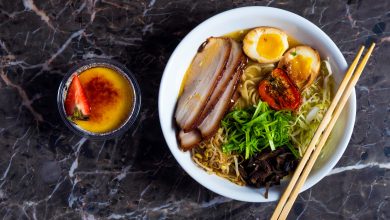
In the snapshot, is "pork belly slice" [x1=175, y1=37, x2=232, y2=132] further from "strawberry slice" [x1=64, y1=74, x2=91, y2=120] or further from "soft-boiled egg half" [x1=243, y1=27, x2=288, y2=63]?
"strawberry slice" [x1=64, y1=74, x2=91, y2=120]

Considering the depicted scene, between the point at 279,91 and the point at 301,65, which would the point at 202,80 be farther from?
the point at 301,65

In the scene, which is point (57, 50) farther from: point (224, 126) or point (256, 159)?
point (256, 159)

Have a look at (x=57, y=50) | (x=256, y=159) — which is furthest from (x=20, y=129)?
(x=256, y=159)

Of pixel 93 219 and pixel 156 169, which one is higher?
pixel 156 169

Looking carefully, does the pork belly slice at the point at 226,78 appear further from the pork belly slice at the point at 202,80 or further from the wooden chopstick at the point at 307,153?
the wooden chopstick at the point at 307,153

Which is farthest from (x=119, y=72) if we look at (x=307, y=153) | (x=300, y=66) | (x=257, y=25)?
(x=307, y=153)
